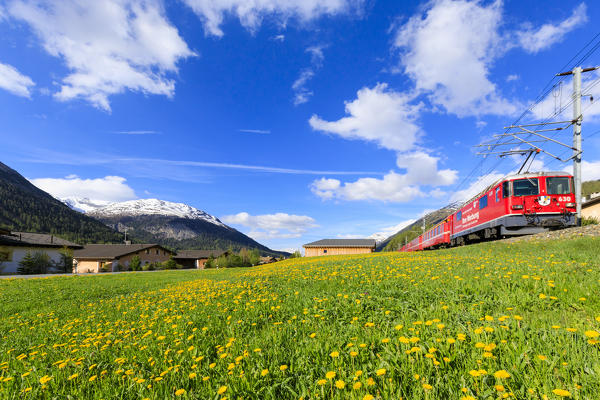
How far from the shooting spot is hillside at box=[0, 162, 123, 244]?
15994 centimetres

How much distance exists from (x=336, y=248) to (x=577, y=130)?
154 feet

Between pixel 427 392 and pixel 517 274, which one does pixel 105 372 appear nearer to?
pixel 427 392

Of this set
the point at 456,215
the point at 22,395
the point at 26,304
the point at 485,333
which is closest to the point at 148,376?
the point at 22,395

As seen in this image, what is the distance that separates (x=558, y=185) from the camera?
16297 mm

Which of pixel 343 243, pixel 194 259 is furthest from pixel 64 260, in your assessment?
pixel 343 243

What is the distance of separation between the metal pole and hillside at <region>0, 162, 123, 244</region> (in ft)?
650

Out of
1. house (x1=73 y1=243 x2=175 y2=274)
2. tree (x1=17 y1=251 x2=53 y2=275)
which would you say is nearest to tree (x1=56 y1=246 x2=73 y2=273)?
tree (x1=17 y1=251 x2=53 y2=275)

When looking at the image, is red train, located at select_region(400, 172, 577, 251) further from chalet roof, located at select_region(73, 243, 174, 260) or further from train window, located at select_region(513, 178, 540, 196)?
chalet roof, located at select_region(73, 243, 174, 260)

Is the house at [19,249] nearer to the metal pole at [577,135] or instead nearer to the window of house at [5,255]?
the window of house at [5,255]

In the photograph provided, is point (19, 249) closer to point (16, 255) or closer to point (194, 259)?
point (16, 255)

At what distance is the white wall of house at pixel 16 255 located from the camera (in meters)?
39.2

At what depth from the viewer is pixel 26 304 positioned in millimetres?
11273

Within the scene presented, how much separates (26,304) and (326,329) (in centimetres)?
1416

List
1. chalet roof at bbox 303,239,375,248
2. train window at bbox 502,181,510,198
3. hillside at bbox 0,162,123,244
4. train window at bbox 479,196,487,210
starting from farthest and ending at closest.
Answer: hillside at bbox 0,162,123,244 → chalet roof at bbox 303,239,375,248 → train window at bbox 479,196,487,210 → train window at bbox 502,181,510,198
